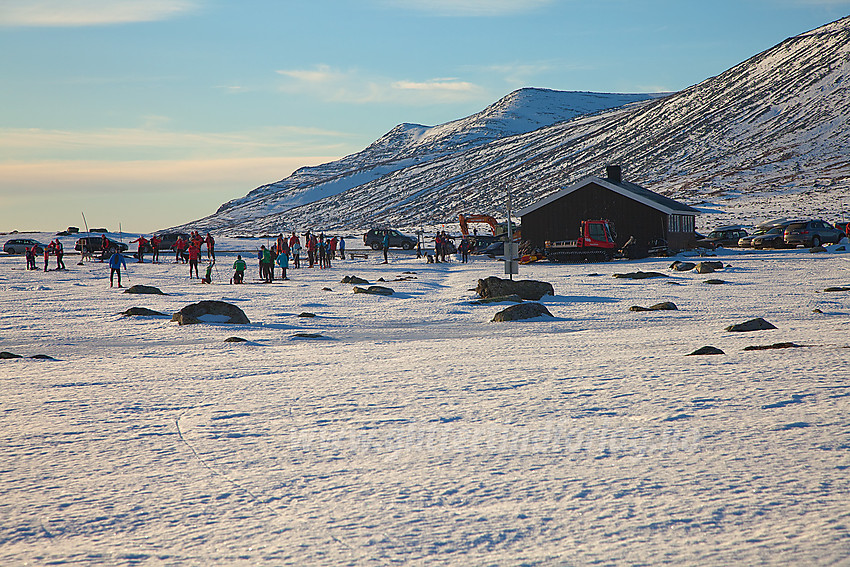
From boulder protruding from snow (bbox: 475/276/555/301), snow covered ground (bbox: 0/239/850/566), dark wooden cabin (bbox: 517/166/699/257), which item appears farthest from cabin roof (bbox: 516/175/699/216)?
snow covered ground (bbox: 0/239/850/566)

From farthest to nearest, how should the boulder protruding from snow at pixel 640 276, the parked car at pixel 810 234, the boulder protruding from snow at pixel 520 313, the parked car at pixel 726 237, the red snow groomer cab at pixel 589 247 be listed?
1. the parked car at pixel 726 237
2. the parked car at pixel 810 234
3. the red snow groomer cab at pixel 589 247
4. the boulder protruding from snow at pixel 640 276
5. the boulder protruding from snow at pixel 520 313

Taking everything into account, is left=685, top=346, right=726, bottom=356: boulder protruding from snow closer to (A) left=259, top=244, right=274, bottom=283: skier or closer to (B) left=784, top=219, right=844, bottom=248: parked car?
(A) left=259, top=244, right=274, bottom=283: skier

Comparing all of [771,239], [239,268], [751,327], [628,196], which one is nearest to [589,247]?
[628,196]

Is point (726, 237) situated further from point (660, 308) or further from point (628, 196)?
point (660, 308)

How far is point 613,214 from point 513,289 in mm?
25395

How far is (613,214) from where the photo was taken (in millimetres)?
42938

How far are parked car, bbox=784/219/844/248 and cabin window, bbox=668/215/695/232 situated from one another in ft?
19.1

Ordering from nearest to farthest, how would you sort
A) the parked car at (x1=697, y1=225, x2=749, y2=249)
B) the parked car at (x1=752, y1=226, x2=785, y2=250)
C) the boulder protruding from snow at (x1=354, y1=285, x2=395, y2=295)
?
the boulder protruding from snow at (x1=354, y1=285, x2=395, y2=295) → the parked car at (x1=752, y1=226, x2=785, y2=250) → the parked car at (x1=697, y1=225, x2=749, y2=249)

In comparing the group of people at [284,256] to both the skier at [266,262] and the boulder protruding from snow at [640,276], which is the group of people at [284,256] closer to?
the skier at [266,262]

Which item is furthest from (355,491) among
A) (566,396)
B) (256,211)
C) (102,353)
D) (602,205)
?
(256,211)

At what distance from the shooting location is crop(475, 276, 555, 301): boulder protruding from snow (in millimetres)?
19328

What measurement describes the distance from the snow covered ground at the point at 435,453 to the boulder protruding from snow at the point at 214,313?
378 cm

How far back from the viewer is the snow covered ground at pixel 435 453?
370cm

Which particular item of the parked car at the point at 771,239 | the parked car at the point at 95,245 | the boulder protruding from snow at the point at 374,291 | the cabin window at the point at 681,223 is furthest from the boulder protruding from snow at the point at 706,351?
the parked car at the point at 95,245
